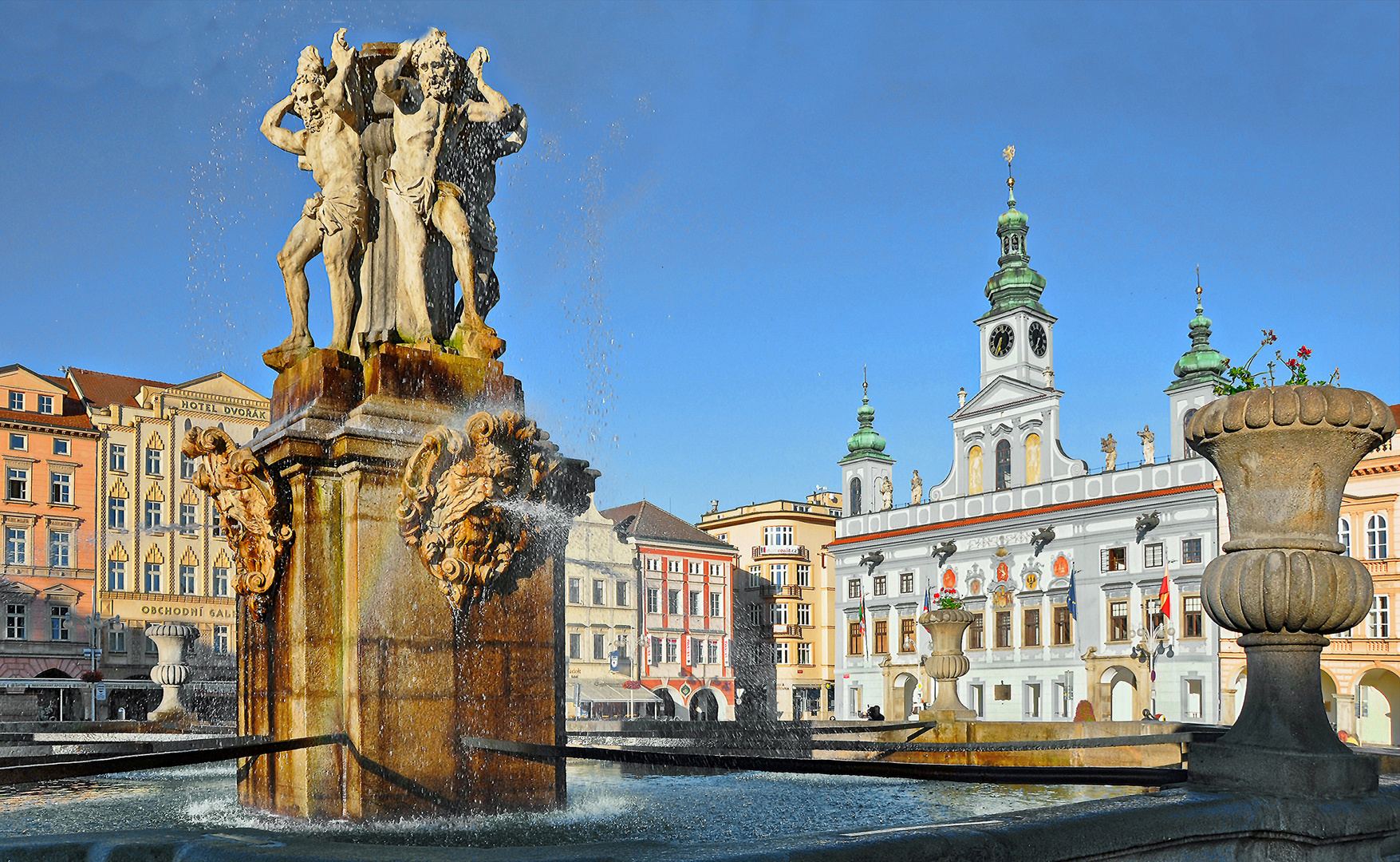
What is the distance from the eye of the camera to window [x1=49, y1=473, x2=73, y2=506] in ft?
168

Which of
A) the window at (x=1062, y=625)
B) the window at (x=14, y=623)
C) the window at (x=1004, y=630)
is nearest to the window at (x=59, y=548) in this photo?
the window at (x=14, y=623)

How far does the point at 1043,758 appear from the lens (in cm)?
1121

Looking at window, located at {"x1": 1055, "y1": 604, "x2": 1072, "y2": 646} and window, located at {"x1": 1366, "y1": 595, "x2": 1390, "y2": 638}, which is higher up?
window, located at {"x1": 1366, "y1": 595, "x2": 1390, "y2": 638}

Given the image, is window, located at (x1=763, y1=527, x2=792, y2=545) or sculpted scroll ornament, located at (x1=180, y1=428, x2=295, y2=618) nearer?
sculpted scroll ornament, located at (x1=180, y1=428, x2=295, y2=618)

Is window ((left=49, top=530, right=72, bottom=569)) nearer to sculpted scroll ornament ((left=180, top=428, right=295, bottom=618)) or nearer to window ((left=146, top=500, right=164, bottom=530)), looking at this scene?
window ((left=146, top=500, right=164, bottom=530))

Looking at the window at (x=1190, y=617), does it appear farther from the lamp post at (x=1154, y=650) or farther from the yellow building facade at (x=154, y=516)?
the yellow building facade at (x=154, y=516)

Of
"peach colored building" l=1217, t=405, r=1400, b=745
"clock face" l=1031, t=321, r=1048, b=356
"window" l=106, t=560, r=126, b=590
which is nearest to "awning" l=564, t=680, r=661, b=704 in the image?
"window" l=106, t=560, r=126, b=590

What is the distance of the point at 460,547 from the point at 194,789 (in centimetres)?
323

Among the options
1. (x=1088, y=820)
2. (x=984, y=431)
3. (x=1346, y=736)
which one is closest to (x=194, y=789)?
(x=1088, y=820)

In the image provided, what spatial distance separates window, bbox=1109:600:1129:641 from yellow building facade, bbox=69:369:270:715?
3599 centimetres

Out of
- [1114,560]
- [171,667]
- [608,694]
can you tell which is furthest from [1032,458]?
[171,667]

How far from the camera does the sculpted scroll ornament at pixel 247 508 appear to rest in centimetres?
620

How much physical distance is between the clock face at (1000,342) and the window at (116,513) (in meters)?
41.3

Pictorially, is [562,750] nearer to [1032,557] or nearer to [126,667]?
[126,667]
